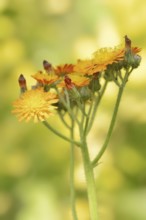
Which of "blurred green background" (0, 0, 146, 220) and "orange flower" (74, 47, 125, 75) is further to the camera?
"blurred green background" (0, 0, 146, 220)

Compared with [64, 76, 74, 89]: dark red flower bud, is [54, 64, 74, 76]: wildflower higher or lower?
higher

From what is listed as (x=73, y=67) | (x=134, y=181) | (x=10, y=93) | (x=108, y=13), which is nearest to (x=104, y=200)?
(x=134, y=181)

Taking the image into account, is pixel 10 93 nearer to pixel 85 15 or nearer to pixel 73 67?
pixel 85 15

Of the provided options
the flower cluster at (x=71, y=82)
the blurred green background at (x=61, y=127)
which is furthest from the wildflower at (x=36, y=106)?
the blurred green background at (x=61, y=127)

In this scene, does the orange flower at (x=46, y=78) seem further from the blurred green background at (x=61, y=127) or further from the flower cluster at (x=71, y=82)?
the blurred green background at (x=61, y=127)

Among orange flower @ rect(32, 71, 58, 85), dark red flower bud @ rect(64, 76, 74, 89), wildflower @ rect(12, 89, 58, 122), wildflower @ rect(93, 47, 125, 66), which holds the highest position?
wildflower @ rect(93, 47, 125, 66)

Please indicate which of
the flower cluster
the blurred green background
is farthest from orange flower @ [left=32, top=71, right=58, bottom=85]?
Result: the blurred green background

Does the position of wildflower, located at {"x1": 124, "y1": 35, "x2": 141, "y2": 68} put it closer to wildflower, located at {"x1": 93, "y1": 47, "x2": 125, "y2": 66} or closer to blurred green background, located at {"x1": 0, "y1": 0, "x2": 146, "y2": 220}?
wildflower, located at {"x1": 93, "y1": 47, "x2": 125, "y2": 66}
